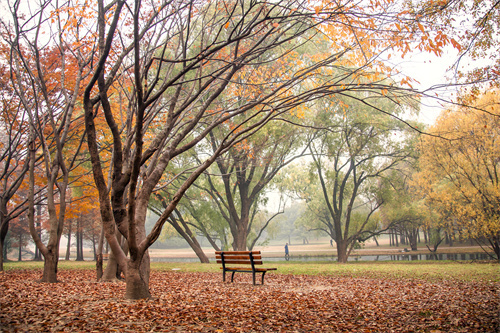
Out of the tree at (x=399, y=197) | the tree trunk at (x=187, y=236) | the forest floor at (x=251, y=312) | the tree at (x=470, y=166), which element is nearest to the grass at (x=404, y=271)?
the tree at (x=470, y=166)

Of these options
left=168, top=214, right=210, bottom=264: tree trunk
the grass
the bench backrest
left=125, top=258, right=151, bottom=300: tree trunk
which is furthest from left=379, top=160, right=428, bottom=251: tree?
left=125, top=258, right=151, bottom=300: tree trunk

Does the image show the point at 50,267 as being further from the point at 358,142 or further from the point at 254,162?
the point at 358,142

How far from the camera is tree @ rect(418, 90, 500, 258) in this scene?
16.9 metres

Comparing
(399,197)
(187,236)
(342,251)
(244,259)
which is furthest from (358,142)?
(244,259)

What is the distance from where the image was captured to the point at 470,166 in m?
18.0

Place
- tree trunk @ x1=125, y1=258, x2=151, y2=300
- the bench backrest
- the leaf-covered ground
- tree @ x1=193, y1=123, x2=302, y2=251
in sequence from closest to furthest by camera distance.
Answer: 1. the leaf-covered ground
2. tree trunk @ x1=125, y1=258, x2=151, y2=300
3. the bench backrest
4. tree @ x1=193, y1=123, x2=302, y2=251

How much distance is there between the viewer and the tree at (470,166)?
16922mm

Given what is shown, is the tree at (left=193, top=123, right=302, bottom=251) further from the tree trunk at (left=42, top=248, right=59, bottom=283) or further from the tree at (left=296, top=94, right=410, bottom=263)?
the tree trunk at (left=42, top=248, right=59, bottom=283)

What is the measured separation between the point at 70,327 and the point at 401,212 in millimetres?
27616

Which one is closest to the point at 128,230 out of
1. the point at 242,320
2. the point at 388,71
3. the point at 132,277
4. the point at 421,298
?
the point at 132,277

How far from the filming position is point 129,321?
4.23 metres

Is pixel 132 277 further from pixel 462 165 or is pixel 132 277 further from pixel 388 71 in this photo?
pixel 462 165

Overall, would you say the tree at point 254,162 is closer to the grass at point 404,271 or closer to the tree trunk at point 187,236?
the tree trunk at point 187,236

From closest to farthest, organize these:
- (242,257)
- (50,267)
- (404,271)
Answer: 1. (50,267)
2. (242,257)
3. (404,271)
